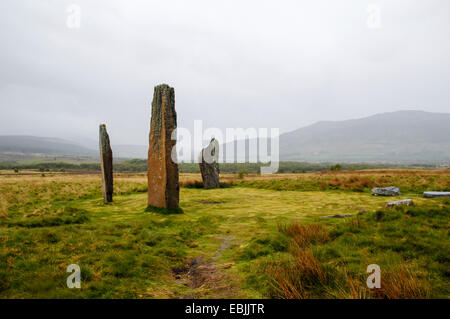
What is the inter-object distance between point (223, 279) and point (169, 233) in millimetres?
3479

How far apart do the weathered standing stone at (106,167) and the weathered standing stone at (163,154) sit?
365 cm

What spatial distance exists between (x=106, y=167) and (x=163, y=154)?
499 cm

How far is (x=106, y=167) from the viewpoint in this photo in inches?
541

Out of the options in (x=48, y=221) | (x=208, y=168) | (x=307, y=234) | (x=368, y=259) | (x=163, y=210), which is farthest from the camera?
(x=208, y=168)

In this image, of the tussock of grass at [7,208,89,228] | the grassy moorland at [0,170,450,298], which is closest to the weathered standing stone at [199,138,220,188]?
the grassy moorland at [0,170,450,298]

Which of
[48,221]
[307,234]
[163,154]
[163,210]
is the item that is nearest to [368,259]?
[307,234]

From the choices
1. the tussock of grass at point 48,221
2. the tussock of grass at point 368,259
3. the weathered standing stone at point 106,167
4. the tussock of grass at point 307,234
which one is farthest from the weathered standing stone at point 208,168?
the tussock of grass at point 307,234

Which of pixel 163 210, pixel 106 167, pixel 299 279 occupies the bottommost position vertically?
pixel 163 210

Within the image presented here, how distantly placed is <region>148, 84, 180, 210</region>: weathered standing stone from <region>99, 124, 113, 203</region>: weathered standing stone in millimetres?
3647

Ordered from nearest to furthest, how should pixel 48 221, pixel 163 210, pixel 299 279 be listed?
1. pixel 299 279
2. pixel 48 221
3. pixel 163 210

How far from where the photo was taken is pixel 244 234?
727cm

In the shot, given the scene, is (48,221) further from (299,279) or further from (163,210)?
(299,279)

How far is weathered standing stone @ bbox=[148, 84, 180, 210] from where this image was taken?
10.7 meters

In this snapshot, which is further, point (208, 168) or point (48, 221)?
point (208, 168)
